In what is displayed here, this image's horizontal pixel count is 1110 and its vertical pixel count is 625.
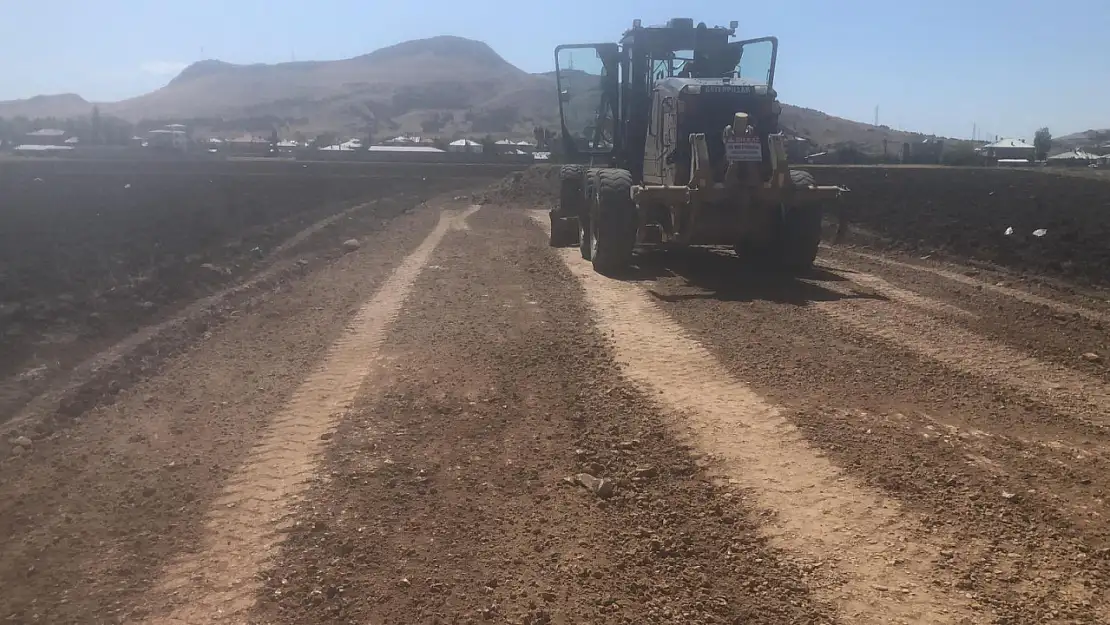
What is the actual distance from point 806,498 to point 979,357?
3.77 meters

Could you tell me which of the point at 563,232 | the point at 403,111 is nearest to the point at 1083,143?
the point at 403,111

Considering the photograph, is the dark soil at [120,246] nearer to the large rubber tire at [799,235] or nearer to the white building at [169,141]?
the large rubber tire at [799,235]

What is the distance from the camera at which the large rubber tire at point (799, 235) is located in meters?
12.3

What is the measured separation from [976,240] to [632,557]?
14.6m

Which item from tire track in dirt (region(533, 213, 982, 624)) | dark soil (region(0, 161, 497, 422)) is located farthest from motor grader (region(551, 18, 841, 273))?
dark soil (region(0, 161, 497, 422))

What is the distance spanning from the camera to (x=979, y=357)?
7824 mm

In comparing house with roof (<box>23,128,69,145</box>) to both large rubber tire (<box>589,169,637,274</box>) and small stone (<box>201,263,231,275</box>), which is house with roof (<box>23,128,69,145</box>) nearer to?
small stone (<box>201,263,231,275</box>)

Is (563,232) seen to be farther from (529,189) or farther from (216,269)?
(529,189)

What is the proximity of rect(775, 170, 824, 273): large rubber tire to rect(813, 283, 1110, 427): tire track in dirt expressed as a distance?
226cm

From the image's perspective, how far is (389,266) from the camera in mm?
13844

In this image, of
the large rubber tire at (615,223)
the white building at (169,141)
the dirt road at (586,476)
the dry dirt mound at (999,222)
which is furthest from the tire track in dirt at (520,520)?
the white building at (169,141)

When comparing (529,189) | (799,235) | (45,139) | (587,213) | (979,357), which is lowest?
(979,357)

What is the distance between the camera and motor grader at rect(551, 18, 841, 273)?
11.4m

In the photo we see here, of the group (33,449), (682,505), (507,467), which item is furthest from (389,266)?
(682,505)
